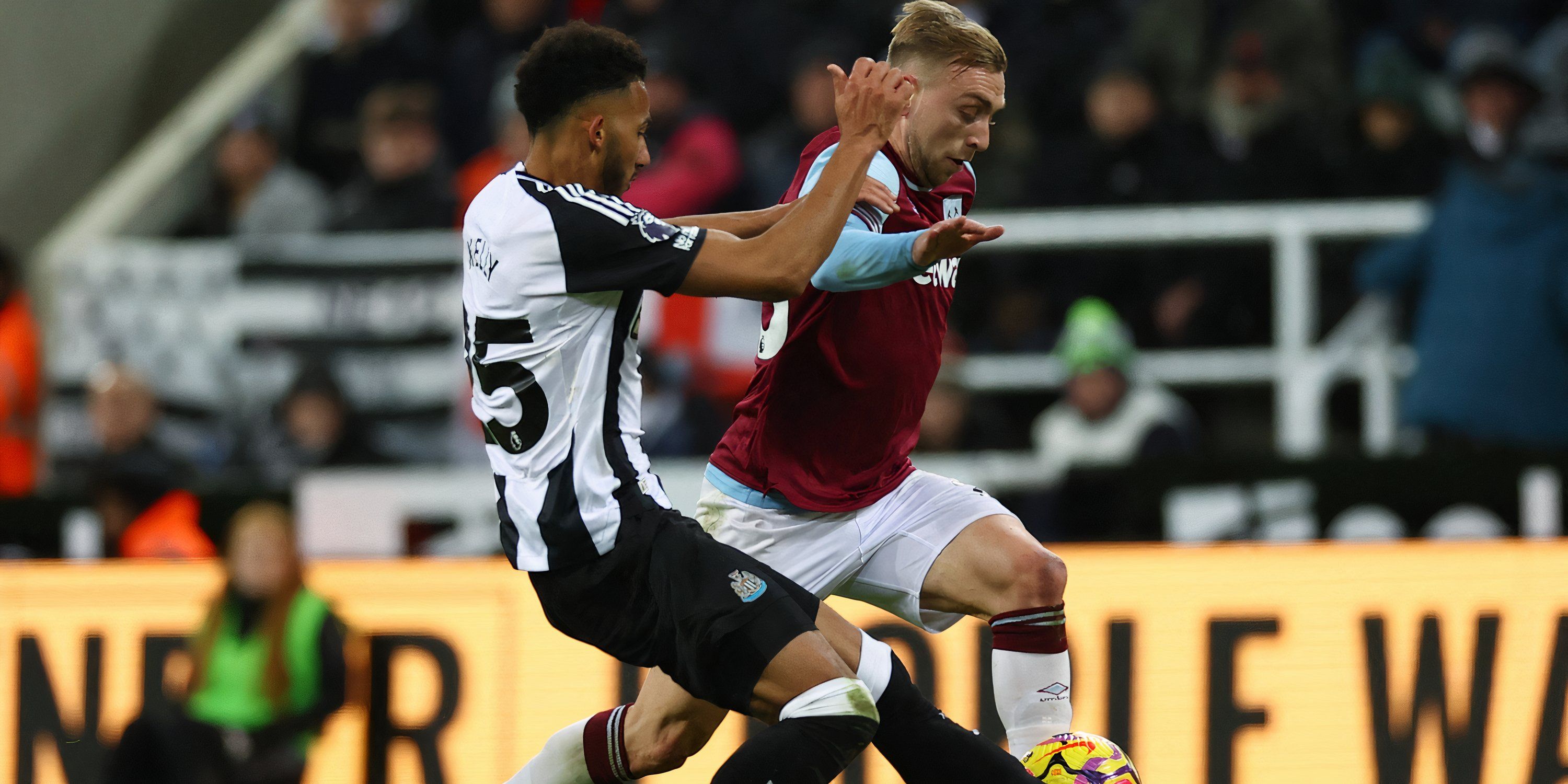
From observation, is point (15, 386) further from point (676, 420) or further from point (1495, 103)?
point (1495, 103)

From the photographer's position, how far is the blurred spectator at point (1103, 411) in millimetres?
7438

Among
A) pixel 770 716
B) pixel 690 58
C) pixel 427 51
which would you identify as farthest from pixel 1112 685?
pixel 427 51

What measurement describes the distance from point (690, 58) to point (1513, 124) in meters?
3.63

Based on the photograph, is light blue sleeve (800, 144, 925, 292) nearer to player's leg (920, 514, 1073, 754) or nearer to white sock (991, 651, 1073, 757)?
player's leg (920, 514, 1073, 754)

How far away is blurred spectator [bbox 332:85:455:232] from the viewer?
8.73 meters

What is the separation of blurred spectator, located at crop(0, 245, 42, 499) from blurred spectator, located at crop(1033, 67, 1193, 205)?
175 inches

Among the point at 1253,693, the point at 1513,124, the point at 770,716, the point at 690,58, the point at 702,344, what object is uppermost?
the point at 690,58

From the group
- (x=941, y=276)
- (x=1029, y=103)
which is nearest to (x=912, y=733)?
(x=941, y=276)

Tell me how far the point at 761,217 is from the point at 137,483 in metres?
3.80

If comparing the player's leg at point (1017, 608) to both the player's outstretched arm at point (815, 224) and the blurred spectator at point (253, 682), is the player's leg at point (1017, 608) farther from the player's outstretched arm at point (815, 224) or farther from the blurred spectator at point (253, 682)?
the blurred spectator at point (253, 682)

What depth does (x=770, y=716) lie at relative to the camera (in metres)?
3.75

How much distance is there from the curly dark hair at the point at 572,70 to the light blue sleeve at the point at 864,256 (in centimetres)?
45

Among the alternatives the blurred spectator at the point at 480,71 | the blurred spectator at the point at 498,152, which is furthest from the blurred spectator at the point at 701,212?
the blurred spectator at the point at 480,71

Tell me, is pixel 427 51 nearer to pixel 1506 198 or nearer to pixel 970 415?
pixel 970 415
